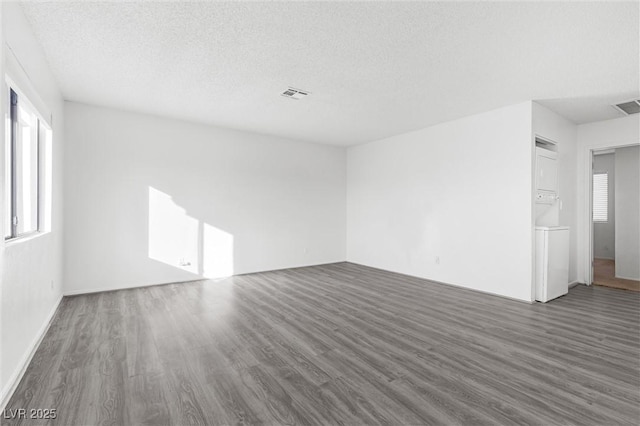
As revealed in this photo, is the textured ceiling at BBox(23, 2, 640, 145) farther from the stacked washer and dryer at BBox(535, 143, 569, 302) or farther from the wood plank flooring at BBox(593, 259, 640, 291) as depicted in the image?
the wood plank flooring at BBox(593, 259, 640, 291)

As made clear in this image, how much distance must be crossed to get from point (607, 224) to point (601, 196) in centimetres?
77

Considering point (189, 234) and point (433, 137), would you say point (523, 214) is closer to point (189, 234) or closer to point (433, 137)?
point (433, 137)

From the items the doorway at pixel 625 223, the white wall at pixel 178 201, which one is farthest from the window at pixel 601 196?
the white wall at pixel 178 201

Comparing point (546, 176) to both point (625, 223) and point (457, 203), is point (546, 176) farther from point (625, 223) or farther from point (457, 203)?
point (625, 223)

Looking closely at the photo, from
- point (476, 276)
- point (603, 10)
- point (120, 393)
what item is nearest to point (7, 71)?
point (120, 393)

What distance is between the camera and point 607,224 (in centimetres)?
785

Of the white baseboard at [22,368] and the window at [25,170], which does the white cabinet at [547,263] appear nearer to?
the white baseboard at [22,368]

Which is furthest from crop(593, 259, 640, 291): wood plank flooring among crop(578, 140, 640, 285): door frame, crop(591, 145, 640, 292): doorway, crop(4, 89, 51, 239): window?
crop(4, 89, 51, 239): window

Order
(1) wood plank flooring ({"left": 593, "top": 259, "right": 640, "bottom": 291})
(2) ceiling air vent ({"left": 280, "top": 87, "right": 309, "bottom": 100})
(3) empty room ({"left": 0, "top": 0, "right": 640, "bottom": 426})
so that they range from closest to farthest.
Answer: (3) empty room ({"left": 0, "top": 0, "right": 640, "bottom": 426}) < (2) ceiling air vent ({"left": 280, "top": 87, "right": 309, "bottom": 100}) < (1) wood plank flooring ({"left": 593, "top": 259, "right": 640, "bottom": 291})

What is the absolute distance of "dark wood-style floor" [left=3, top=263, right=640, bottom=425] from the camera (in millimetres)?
1834

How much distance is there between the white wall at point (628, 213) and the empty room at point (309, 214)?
0.04m

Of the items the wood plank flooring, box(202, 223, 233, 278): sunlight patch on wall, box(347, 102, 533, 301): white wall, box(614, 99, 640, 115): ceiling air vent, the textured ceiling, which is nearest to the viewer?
the textured ceiling

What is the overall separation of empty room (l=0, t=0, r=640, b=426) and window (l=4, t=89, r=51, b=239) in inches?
1.2

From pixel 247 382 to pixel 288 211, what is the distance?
14.7 feet
